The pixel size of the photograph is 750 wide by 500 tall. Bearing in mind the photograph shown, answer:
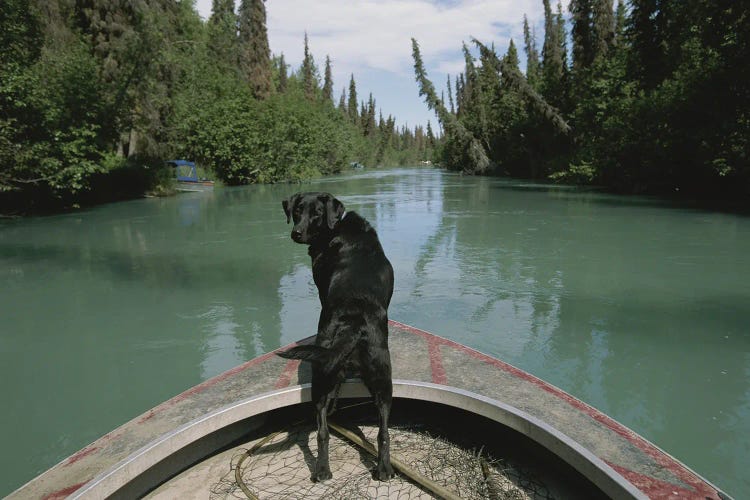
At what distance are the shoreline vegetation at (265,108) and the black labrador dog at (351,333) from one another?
1542 cm

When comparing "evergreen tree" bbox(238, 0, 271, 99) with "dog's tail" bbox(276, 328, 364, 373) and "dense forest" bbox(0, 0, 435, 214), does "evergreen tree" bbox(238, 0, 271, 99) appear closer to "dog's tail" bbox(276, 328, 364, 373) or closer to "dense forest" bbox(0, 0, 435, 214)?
"dense forest" bbox(0, 0, 435, 214)

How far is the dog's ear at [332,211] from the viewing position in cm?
344

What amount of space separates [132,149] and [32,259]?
52.4 feet

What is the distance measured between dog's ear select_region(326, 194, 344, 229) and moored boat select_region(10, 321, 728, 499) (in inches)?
40.4

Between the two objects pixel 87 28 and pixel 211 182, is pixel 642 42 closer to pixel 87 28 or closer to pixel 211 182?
pixel 211 182

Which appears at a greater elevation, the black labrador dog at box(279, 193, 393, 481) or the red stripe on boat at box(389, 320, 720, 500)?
the black labrador dog at box(279, 193, 393, 481)

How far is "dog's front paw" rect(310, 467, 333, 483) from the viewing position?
9.32 ft

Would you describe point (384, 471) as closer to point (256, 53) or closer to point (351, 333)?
point (351, 333)

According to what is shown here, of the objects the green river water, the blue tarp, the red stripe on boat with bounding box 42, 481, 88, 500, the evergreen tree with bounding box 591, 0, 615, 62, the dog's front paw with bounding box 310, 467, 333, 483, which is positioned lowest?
the green river water

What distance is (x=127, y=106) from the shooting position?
70.4ft

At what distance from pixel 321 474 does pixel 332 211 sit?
1614 mm

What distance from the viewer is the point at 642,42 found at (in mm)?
22547

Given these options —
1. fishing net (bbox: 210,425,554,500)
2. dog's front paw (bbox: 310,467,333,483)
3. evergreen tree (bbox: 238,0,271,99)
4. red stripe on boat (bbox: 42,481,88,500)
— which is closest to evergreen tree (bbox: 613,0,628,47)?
evergreen tree (bbox: 238,0,271,99)

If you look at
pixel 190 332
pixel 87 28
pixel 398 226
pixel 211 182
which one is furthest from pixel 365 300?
pixel 211 182
